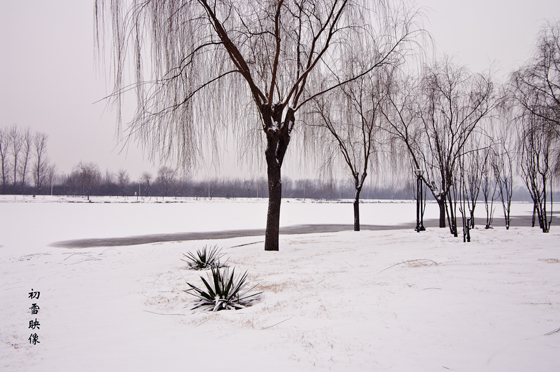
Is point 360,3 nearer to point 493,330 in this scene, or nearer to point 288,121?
point 288,121

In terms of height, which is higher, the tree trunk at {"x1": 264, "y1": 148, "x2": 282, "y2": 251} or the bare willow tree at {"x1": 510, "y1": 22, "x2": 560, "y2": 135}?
the bare willow tree at {"x1": 510, "y1": 22, "x2": 560, "y2": 135}

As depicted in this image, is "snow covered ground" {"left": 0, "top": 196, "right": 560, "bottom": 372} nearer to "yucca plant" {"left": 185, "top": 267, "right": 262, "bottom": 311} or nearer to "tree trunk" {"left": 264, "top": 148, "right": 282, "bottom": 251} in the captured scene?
"yucca plant" {"left": 185, "top": 267, "right": 262, "bottom": 311}

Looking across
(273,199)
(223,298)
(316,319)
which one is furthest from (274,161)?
(316,319)

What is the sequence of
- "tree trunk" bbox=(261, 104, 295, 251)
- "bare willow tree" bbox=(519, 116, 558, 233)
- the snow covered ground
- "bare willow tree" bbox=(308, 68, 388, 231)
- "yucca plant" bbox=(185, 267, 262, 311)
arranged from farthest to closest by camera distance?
"bare willow tree" bbox=(308, 68, 388, 231), "bare willow tree" bbox=(519, 116, 558, 233), "tree trunk" bbox=(261, 104, 295, 251), "yucca plant" bbox=(185, 267, 262, 311), the snow covered ground

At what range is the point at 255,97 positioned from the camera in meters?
6.37

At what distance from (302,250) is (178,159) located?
3.27 meters

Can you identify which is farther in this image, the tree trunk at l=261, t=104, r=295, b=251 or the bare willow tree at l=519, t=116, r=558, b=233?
the bare willow tree at l=519, t=116, r=558, b=233

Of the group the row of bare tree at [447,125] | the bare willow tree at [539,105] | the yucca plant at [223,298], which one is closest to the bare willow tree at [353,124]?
the row of bare tree at [447,125]

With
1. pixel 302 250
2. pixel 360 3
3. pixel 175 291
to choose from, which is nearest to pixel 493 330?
pixel 175 291

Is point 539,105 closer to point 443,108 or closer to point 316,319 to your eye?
point 443,108

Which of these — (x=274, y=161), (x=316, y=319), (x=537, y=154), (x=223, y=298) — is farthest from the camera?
(x=537, y=154)

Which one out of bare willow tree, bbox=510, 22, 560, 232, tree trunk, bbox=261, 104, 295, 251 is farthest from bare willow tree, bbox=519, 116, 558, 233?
tree trunk, bbox=261, 104, 295, 251

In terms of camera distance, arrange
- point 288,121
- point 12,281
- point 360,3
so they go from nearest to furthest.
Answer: point 12,281 < point 360,3 < point 288,121

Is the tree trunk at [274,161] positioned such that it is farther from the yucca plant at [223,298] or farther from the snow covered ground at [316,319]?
the yucca plant at [223,298]
